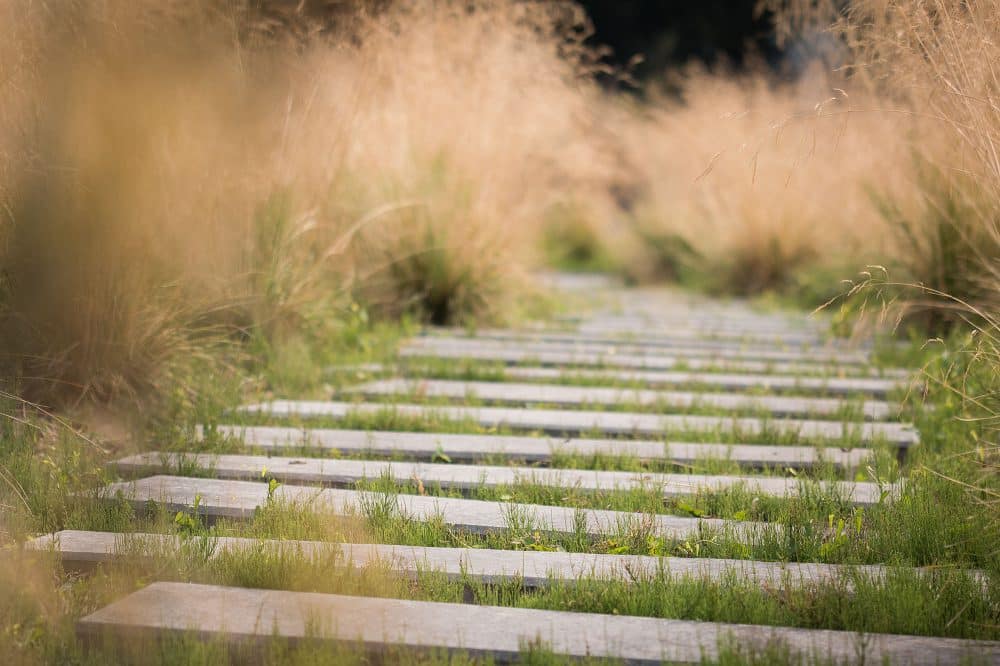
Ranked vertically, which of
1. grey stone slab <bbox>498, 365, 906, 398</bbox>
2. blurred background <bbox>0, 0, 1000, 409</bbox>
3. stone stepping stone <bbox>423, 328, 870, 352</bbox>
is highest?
blurred background <bbox>0, 0, 1000, 409</bbox>

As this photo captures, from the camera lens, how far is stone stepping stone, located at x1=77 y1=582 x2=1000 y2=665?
5.08ft

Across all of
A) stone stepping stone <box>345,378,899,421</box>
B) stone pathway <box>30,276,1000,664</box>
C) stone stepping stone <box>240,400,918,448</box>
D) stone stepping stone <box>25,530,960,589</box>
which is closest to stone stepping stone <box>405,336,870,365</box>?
stone pathway <box>30,276,1000,664</box>

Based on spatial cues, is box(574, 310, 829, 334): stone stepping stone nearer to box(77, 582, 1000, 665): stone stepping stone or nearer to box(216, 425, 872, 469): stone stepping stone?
box(216, 425, 872, 469): stone stepping stone

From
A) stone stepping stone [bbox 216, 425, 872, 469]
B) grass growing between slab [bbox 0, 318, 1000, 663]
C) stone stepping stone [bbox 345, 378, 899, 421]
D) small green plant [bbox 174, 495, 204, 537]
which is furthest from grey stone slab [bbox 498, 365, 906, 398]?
small green plant [bbox 174, 495, 204, 537]

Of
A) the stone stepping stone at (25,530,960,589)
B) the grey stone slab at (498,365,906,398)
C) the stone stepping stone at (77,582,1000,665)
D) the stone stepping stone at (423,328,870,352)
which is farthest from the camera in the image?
the stone stepping stone at (423,328,870,352)

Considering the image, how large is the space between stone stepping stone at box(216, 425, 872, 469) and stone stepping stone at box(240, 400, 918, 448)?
15 cm

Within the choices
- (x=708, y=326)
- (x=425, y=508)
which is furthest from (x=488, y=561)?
(x=708, y=326)

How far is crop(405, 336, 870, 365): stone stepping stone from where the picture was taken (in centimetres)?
438

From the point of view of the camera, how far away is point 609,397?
3.57 metres

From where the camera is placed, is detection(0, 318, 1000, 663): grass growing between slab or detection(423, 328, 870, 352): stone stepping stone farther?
detection(423, 328, 870, 352): stone stepping stone

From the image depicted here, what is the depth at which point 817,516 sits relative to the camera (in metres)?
2.21

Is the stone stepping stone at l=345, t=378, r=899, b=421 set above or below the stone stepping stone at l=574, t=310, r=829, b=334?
below

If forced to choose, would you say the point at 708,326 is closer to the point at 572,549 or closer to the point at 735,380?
the point at 735,380

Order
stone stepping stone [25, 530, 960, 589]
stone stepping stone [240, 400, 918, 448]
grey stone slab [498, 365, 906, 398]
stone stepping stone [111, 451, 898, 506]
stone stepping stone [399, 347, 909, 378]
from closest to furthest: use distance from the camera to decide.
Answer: stone stepping stone [25, 530, 960, 589]
stone stepping stone [111, 451, 898, 506]
stone stepping stone [240, 400, 918, 448]
grey stone slab [498, 365, 906, 398]
stone stepping stone [399, 347, 909, 378]
